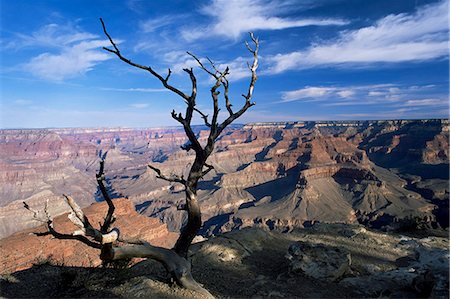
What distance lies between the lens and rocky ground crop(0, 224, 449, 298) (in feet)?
29.0

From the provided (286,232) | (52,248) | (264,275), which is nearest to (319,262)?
(264,275)

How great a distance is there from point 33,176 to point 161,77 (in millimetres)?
214666

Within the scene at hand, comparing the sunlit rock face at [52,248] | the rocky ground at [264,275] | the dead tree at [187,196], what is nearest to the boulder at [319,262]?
the rocky ground at [264,275]

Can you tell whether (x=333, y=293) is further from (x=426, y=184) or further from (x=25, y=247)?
(x=426, y=184)

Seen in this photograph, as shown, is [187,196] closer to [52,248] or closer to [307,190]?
[52,248]

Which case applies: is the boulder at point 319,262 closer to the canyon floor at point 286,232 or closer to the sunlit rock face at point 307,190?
the canyon floor at point 286,232

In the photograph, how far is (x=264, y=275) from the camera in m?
11.6

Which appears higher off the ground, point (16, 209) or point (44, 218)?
point (44, 218)

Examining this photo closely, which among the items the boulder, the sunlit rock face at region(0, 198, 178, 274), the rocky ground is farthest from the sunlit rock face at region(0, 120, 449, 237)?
the boulder

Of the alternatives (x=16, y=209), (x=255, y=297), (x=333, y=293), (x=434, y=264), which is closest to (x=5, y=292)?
(x=255, y=297)

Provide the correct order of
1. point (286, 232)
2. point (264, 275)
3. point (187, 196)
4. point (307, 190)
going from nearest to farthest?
1. point (187, 196)
2. point (264, 275)
3. point (286, 232)
4. point (307, 190)

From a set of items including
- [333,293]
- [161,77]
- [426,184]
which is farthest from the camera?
[426,184]

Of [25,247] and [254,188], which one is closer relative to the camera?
[25,247]

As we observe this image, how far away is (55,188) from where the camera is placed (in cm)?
19612
